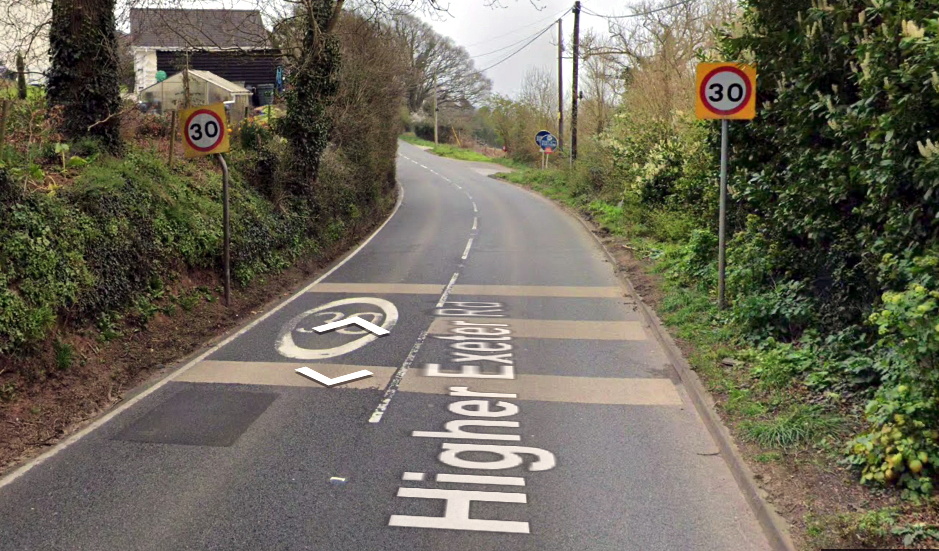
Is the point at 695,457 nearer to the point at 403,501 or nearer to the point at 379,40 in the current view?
the point at 403,501

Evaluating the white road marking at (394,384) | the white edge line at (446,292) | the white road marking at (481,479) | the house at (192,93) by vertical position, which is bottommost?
the white road marking at (481,479)

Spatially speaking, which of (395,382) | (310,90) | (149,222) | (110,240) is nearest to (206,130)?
(149,222)

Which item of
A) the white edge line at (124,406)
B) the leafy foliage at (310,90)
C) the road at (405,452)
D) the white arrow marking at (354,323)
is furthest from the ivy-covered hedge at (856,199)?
the leafy foliage at (310,90)

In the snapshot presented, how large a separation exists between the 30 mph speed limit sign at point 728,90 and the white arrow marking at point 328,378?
5.39 m

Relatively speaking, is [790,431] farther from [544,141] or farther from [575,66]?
[544,141]

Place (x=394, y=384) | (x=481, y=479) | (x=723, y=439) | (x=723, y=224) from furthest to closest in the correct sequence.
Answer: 1. (x=723, y=224)
2. (x=394, y=384)
3. (x=723, y=439)
4. (x=481, y=479)

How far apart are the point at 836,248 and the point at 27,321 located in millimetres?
8274

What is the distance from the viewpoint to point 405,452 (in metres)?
6.87

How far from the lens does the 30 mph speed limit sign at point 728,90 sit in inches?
391

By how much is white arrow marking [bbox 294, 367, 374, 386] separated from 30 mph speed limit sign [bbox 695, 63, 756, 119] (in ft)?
17.7

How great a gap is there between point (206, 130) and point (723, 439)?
346 inches

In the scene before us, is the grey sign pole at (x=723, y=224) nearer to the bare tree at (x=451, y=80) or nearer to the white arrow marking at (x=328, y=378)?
the white arrow marking at (x=328, y=378)

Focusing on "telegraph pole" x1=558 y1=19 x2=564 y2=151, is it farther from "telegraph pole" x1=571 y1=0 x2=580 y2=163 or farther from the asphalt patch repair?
the asphalt patch repair

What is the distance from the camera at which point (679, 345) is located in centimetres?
1036
